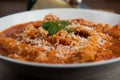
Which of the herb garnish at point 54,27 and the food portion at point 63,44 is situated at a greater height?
the herb garnish at point 54,27

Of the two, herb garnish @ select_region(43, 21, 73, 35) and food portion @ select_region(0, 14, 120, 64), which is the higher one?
herb garnish @ select_region(43, 21, 73, 35)

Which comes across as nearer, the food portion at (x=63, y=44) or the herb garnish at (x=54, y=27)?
the food portion at (x=63, y=44)

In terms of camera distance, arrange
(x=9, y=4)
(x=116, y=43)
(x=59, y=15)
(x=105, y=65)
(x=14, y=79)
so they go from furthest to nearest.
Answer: (x=9, y=4), (x=59, y=15), (x=116, y=43), (x=14, y=79), (x=105, y=65)

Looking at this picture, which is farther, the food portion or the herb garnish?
the herb garnish

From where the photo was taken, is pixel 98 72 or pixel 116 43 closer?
pixel 98 72

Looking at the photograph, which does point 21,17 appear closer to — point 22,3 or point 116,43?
point 116,43

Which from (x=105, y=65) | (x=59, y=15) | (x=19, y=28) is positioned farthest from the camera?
(x=59, y=15)

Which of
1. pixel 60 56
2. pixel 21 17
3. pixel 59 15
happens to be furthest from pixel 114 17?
pixel 60 56

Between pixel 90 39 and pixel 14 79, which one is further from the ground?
pixel 90 39
